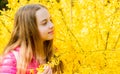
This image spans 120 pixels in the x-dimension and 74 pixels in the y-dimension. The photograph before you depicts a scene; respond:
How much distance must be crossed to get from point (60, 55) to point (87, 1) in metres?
0.86

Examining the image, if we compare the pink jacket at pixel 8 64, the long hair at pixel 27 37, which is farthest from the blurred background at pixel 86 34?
the pink jacket at pixel 8 64

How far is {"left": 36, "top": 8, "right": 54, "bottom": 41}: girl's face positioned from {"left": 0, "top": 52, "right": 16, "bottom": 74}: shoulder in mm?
280

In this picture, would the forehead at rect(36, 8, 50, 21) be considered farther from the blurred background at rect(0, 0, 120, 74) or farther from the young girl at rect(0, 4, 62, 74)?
the blurred background at rect(0, 0, 120, 74)

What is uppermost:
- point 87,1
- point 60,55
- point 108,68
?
point 87,1

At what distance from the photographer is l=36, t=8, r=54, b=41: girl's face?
2.65m

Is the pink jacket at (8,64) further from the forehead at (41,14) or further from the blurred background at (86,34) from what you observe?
the blurred background at (86,34)

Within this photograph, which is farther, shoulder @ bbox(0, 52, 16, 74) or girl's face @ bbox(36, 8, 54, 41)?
girl's face @ bbox(36, 8, 54, 41)

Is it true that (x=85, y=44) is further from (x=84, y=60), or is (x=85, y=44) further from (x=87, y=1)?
(x=87, y=1)

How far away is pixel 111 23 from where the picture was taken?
367 centimetres

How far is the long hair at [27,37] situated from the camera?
258 centimetres

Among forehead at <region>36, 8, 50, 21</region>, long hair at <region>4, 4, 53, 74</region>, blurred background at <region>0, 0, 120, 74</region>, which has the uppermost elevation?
forehead at <region>36, 8, 50, 21</region>

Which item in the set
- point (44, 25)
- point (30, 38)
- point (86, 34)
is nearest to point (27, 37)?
point (30, 38)

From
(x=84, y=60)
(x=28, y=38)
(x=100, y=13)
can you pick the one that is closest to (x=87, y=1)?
(x=100, y=13)

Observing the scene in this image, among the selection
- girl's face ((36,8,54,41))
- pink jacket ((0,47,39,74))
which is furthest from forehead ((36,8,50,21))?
pink jacket ((0,47,39,74))
